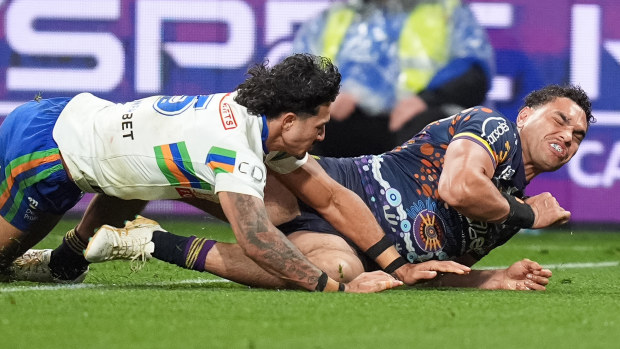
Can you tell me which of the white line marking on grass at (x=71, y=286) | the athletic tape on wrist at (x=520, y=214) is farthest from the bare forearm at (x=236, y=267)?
the athletic tape on wrist at (x=520, y=214)

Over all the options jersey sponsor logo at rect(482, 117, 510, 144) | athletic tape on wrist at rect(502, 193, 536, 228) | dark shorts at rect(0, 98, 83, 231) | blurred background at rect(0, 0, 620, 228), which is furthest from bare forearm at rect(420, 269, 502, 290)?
blurred background at rect(0, 0, 620, 228)

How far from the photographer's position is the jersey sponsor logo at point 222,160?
15.5 feet

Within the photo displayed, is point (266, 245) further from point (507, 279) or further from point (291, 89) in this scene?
point (507, 279)

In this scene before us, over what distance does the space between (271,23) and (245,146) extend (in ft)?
17.0

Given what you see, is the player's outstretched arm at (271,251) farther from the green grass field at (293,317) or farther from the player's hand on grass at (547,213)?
the player's hand on grass at (547,213)

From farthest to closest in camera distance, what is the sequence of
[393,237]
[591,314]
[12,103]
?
1. [12,103]
2. [393,237]
3. [591,314]

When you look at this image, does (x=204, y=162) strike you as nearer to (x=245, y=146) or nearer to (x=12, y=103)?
(x=245, y=146)

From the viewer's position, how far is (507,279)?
5.50m

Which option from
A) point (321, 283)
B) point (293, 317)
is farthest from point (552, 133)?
point (293, 317)

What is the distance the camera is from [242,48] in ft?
32.3

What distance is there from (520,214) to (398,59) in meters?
4.72

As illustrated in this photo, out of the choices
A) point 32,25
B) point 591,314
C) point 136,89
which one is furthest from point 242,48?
point 591,314

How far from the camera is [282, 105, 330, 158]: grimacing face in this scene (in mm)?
5035

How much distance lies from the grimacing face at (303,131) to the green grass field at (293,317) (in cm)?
67
